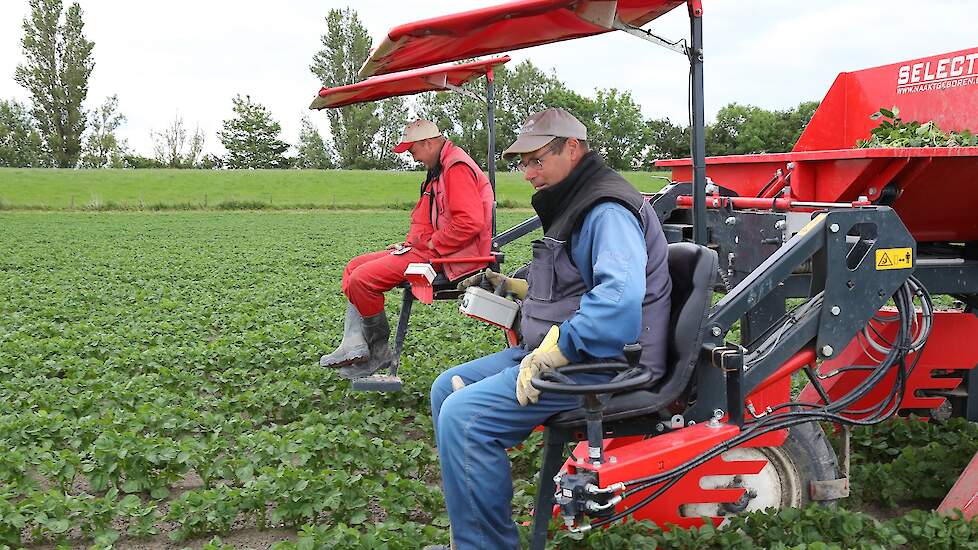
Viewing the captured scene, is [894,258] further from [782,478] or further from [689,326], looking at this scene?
[782,478]

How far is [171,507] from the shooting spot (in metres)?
4.16

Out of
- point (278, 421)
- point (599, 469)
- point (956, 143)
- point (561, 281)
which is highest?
point (956, 143)

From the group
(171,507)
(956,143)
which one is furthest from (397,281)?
(956,143)

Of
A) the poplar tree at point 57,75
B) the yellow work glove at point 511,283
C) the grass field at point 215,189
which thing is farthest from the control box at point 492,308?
the poplar tree at point 57,75

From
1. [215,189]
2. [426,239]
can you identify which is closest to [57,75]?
[215,189]

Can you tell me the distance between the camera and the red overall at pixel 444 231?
5910 millimetres

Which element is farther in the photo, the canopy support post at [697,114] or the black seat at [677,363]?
the canopy support post at [697,114]

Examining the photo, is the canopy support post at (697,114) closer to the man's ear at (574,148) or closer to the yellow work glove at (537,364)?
the man's ear at (574,148)

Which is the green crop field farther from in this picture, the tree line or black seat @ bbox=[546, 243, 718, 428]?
the tree line

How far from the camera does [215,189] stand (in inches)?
1731

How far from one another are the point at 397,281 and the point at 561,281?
2.94 meters

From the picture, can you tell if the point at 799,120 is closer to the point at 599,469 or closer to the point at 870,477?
the point at 870,477

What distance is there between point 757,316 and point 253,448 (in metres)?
2.75

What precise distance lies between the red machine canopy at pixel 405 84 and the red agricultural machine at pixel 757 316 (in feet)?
4.08
